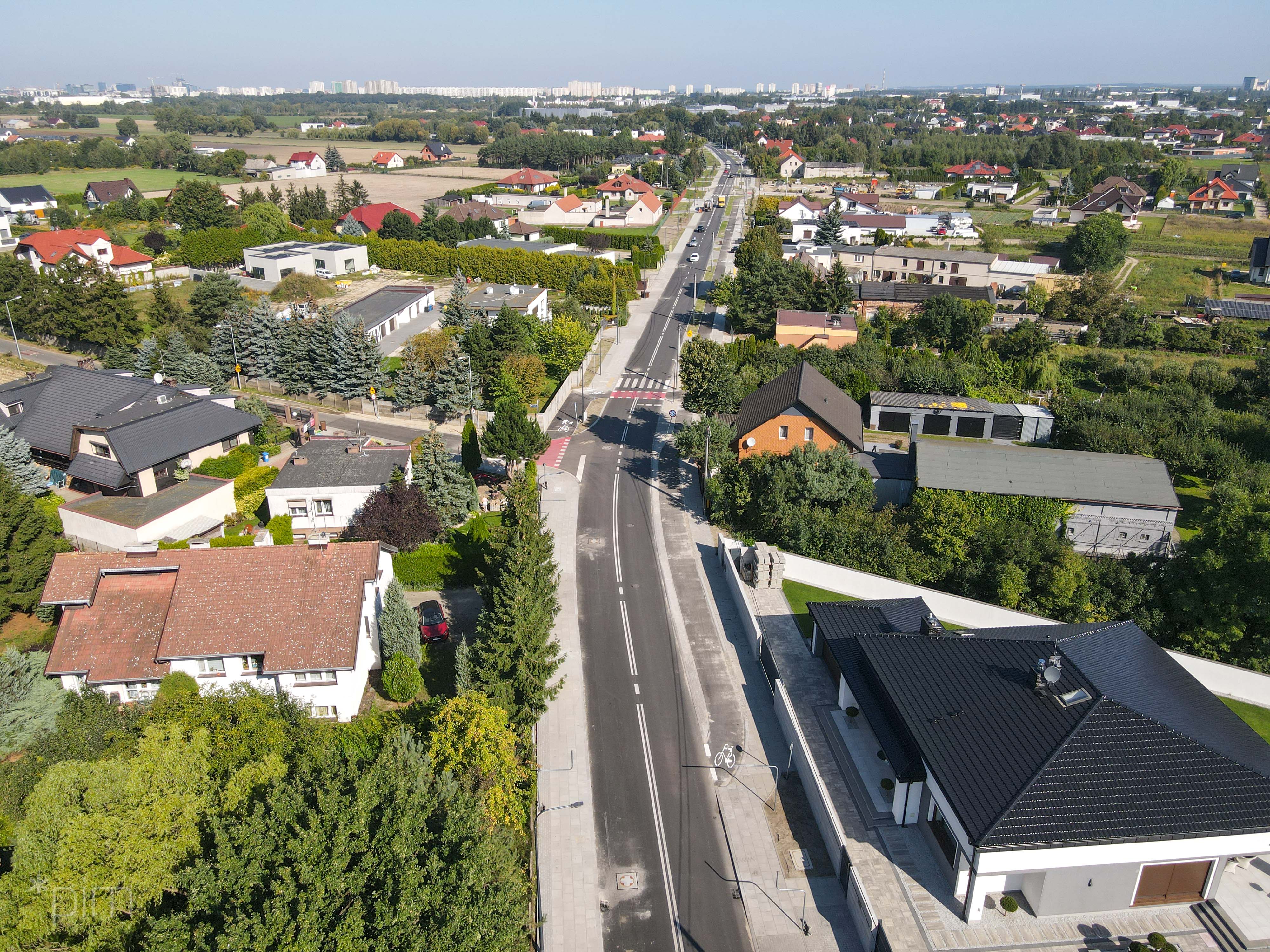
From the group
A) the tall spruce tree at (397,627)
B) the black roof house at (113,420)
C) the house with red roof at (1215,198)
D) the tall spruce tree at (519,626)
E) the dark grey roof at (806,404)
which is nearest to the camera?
the tall spruce tree at (519,626)

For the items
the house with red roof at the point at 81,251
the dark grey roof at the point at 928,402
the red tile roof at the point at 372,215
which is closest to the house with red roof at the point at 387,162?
the red tile roof at the point at 372,215

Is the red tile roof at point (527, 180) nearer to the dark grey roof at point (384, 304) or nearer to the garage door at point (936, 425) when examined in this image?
the dark grey roof at point (384, 304)

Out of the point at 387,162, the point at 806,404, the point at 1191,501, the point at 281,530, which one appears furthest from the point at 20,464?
the point at 387,162

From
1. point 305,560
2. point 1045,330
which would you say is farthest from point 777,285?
point 305,560

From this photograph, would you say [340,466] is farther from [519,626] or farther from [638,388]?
[638,388]

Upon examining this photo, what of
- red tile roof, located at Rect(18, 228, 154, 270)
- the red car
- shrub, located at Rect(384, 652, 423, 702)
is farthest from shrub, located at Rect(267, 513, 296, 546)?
red tile roof, located at Rect(18, 228, 154, 270)

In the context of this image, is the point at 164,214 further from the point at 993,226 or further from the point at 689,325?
the point at 993,226

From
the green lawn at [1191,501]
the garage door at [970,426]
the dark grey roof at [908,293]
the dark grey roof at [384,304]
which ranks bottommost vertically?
the green lawn at [1191,501]

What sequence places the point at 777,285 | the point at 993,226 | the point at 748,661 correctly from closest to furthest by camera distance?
the point at 748,661, the point at 777,285, the point at 993,226

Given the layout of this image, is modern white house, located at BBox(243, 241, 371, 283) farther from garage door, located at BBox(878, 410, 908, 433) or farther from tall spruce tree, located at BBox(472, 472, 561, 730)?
tall spruce tree, located at BBox(472, 472, 561, 730)
